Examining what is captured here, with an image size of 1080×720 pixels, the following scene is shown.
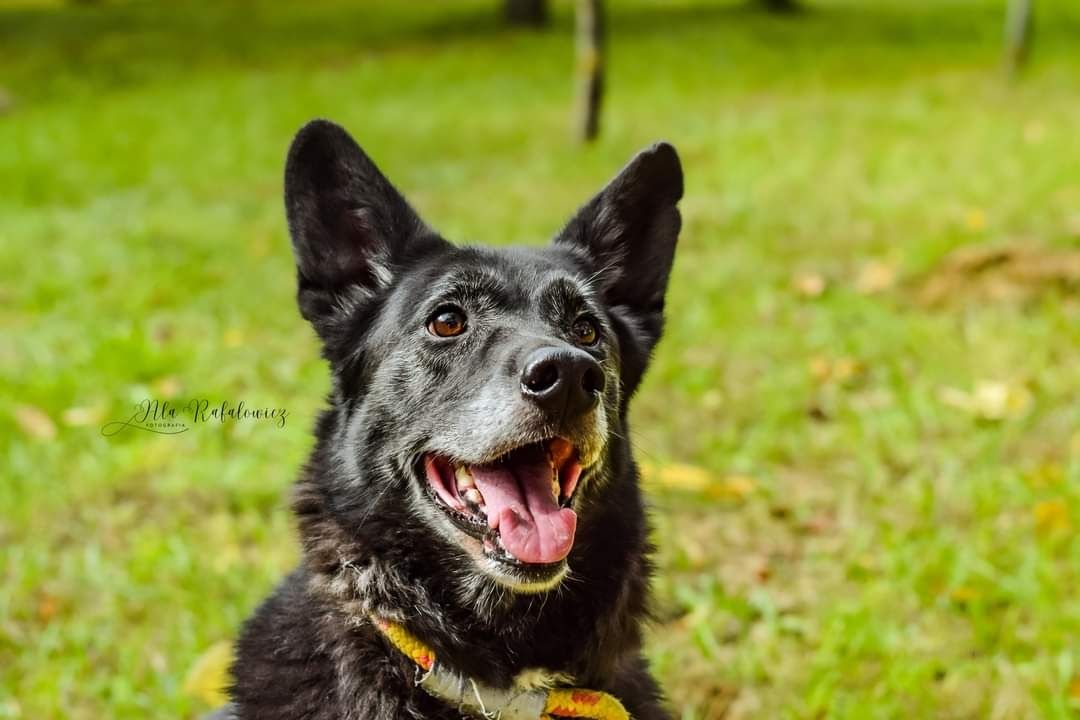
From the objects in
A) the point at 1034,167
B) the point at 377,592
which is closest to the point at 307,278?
the point at 377,592

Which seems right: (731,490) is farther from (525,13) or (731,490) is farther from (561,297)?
(525,13)

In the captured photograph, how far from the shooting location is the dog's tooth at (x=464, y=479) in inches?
113

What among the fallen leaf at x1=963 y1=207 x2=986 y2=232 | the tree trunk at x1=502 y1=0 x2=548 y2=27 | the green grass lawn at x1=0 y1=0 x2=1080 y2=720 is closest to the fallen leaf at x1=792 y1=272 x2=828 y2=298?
the green grass lawn at x1=0 y1=0 x2=1080 y2=720

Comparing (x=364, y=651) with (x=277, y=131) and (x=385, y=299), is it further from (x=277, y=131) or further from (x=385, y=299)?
(x=277, y=131)

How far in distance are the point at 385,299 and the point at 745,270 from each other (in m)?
5.38

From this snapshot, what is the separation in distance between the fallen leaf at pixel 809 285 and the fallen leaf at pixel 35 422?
5.03 m

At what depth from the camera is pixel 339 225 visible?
3.25 m

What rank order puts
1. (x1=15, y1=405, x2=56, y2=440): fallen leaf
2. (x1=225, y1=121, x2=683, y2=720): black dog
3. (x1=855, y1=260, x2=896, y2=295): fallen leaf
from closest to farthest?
(x1=225, y1=121, x2=683, y2=720): black dog < (x1=15, y1=405, x2=56, y2=440): fallen leaf < (x1=855, y1=260, x2=896, y2=295): fallen leaf

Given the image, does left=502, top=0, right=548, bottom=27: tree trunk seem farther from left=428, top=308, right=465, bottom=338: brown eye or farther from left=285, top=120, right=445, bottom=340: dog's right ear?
left=428, top=308, right=465, bottom=338: brown eye

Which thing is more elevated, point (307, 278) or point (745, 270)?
point (307, 278)

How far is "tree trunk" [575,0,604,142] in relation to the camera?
1264 cm

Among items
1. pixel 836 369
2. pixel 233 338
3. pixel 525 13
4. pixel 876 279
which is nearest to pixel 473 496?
pixel 836 369

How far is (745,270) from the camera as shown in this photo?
8.16m

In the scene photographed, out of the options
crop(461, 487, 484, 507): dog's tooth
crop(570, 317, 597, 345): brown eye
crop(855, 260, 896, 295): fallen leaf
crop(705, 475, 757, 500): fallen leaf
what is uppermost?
crop(570, 317, 597, 345): brown eye
